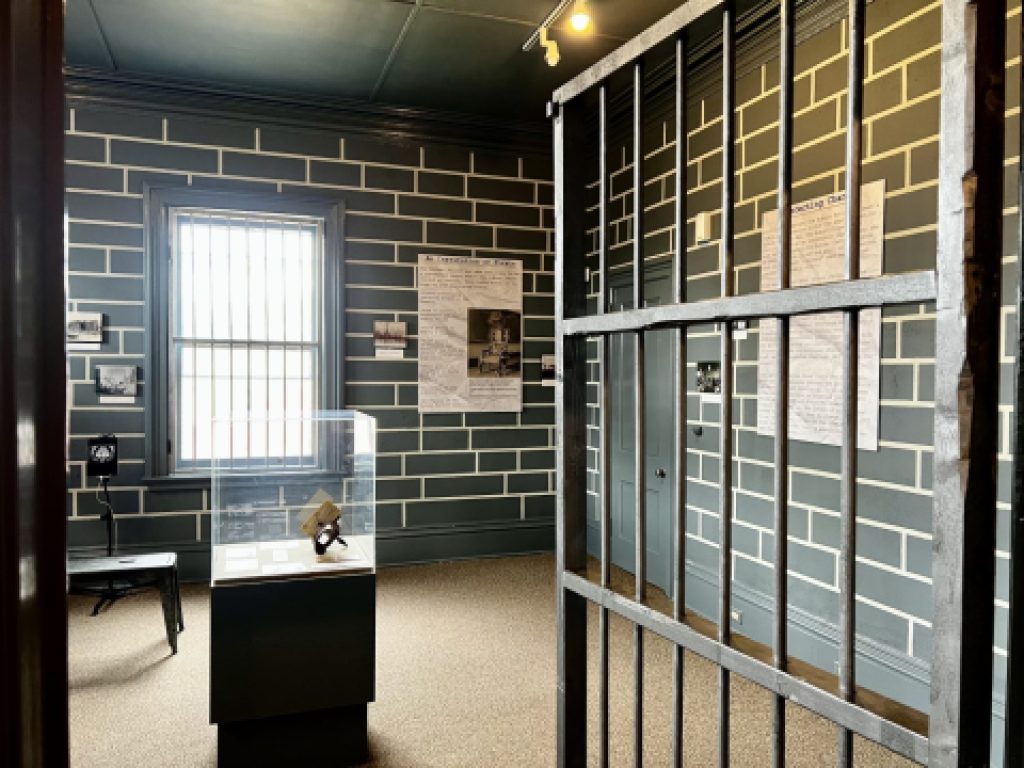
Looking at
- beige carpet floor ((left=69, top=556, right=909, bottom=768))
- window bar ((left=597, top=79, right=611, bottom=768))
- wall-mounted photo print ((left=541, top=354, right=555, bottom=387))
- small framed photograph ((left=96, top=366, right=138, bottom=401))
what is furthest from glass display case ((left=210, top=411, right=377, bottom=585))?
wall-mounted photo print ((left=541, top=354, right=555, bottom=387))

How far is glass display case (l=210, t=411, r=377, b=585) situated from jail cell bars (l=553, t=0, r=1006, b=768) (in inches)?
53.7

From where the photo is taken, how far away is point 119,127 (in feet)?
13.3

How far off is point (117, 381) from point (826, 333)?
3.86 meters

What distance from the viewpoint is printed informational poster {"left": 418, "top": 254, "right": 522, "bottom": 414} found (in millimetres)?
4695

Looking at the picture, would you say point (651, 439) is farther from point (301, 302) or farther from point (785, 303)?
point (785, 303)

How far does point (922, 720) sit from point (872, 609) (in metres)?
2.19

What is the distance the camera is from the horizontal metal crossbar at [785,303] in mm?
789

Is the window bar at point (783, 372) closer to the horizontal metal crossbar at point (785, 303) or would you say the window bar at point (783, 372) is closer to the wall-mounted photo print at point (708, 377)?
the horizontal metal crossbar at point (785, 303)

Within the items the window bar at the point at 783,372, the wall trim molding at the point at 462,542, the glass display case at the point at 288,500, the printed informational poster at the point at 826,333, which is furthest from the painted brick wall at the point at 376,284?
the window bar at the point at 783,372

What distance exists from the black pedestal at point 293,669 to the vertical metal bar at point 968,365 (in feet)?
6.14

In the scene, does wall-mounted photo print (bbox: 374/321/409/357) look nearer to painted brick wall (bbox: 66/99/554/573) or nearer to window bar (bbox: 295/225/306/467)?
painted brick wall (bbox: 66/99/554/573)

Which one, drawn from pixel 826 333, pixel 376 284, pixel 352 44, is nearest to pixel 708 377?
pixel 826 333

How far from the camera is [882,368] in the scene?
2664 mm

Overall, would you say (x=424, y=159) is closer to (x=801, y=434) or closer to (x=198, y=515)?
(x=198, y=515)
